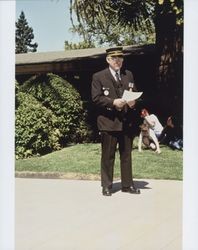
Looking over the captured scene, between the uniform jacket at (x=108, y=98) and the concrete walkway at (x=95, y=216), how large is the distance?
472 millimetres

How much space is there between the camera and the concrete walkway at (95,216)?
3613 mm

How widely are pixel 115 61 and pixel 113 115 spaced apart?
0.41m

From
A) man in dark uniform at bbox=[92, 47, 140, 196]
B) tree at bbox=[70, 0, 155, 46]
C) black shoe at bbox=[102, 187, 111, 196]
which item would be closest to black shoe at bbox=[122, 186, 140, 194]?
man in dark uniform at bbox=[92, 47, 140, 196]

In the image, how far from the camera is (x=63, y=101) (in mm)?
→ 4516

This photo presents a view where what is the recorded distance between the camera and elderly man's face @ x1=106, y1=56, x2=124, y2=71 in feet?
12.8

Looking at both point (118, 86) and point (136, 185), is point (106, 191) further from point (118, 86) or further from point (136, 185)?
point (118, 86)

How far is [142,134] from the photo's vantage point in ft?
13.1

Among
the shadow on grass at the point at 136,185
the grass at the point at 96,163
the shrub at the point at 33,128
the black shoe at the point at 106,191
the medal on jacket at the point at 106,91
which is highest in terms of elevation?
the medal on jacket at the point at 106,91

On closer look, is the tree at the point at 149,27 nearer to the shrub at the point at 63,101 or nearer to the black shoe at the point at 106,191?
the shrub at the point at 63,101

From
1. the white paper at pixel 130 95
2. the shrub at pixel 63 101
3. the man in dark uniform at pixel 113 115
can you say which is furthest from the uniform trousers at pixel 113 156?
the white paper at pixel 130 95
